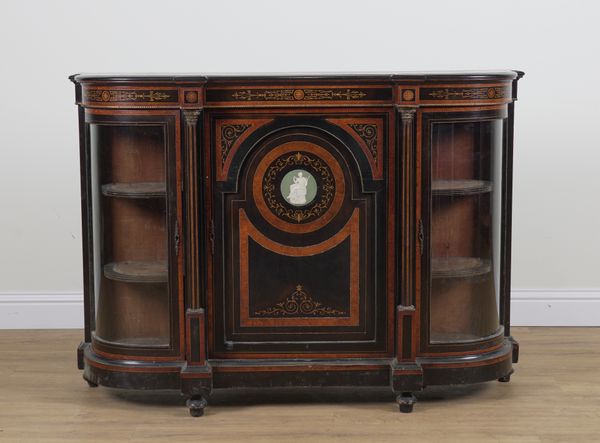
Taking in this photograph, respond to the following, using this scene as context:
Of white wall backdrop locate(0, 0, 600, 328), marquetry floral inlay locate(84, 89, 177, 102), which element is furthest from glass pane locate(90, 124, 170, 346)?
white wall backdrop locate(0, 0, 600, 328)

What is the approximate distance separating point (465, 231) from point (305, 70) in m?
1.30

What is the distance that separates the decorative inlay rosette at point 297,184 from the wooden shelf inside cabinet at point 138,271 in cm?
46

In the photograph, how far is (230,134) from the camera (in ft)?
Answer: 12.6

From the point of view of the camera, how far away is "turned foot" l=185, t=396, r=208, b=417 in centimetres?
388

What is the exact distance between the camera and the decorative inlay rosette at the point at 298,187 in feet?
12.7

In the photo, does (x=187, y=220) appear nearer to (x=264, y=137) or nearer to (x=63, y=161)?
(x=264, y=137)

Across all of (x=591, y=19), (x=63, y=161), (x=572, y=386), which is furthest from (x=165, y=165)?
(x=591, y=19)

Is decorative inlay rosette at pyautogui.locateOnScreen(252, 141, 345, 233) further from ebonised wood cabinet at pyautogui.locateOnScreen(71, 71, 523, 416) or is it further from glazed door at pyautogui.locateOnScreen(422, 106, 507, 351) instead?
glazed door at pyautogui.locateOnScreen(422, 106, 507, 351)

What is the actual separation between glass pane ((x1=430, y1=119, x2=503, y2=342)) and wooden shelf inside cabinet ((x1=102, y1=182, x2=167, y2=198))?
967mm

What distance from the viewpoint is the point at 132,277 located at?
3986 millimetres

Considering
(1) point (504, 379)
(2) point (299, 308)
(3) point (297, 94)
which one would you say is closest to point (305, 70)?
(3) point (297, 94)

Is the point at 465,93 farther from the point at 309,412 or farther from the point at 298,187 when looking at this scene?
the point at 309,412

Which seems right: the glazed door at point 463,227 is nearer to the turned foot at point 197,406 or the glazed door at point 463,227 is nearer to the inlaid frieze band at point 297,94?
the inlaid frieze band at point 297,94

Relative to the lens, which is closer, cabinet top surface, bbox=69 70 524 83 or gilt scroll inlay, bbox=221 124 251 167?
cabinet top surface, bbox=69 70 524 83
